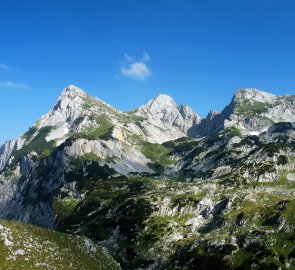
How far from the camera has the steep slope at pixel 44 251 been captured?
3342 inches

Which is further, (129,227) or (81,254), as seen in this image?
(129,227)

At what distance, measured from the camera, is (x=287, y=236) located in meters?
117

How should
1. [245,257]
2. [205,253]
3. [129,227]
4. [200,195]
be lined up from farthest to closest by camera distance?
[200,195], [129,227], [205,253], [245,257]

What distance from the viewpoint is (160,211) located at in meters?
177

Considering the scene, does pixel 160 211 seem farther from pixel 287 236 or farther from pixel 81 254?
pixel 81 254

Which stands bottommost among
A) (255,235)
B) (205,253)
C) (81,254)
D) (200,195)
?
(81,254)

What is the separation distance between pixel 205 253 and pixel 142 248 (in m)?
32.5

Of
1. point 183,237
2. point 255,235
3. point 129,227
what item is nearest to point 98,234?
point 129,227

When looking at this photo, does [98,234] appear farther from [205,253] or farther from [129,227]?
[205,253]

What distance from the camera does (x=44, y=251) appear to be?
92125 mm

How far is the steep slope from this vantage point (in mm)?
84875

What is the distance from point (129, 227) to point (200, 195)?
3569 centimetres

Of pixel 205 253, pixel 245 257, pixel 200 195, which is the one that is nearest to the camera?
pixel 245 257

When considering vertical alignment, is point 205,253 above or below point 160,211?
below
